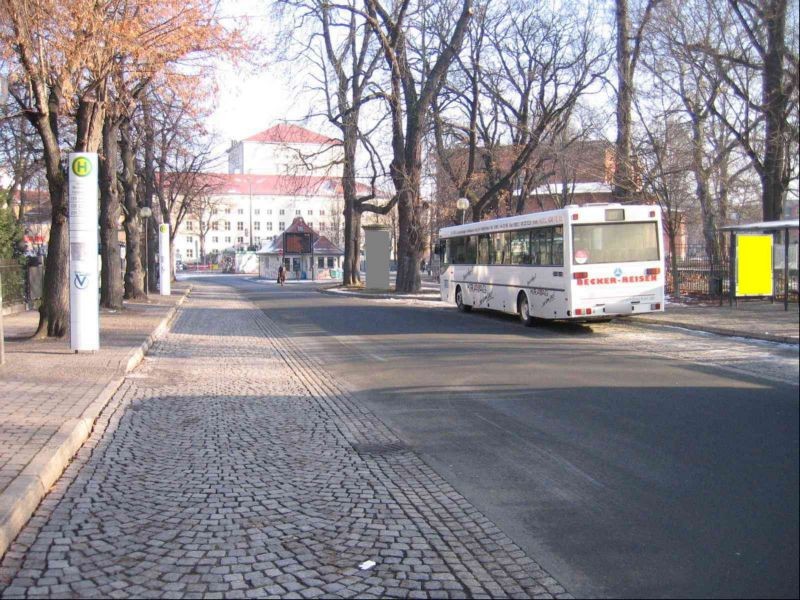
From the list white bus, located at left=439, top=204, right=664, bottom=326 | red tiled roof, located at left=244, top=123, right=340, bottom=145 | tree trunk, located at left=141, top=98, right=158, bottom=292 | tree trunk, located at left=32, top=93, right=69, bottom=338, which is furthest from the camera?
red tiled roof, located at left=244, top=123, right=340, bottom=145

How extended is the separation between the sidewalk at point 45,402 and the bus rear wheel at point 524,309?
382 inches

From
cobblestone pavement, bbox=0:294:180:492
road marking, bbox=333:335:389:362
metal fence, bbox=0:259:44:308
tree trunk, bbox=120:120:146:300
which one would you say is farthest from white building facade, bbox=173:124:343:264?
cobblestone pavement, bbox=0:294:180:492

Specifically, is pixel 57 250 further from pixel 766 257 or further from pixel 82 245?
pixel 766 257

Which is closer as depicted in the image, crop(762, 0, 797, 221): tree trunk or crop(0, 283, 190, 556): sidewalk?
crop(0, 283, 190, 556): sidewalk

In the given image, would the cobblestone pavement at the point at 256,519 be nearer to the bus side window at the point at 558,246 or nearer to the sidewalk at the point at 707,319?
the sidewalk at the point at 707,319

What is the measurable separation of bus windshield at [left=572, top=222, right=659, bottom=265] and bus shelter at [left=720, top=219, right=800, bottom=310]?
13.4 m

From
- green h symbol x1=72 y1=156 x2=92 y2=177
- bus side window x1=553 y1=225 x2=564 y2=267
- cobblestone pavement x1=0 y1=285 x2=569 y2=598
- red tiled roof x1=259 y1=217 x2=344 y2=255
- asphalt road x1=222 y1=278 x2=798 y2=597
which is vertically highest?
red tiled roof x1=259 y1=217 x2=344 y2=255

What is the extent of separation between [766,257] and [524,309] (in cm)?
1725

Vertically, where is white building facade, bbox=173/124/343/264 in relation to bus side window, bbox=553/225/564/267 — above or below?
above

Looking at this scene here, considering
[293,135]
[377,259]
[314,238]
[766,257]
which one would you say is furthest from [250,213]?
[766,257]

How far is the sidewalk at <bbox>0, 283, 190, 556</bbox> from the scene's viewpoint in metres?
5.82

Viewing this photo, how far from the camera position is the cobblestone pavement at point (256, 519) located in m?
4.40

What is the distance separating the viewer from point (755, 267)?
12.4 ft

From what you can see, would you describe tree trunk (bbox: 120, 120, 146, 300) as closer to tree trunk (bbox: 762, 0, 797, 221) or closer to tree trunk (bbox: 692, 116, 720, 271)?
tree trunk (bbox: 692, 116, 720, 271)
